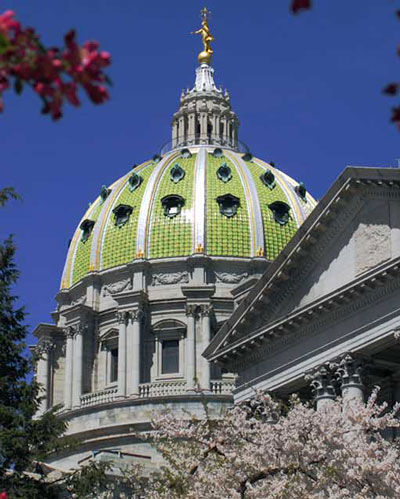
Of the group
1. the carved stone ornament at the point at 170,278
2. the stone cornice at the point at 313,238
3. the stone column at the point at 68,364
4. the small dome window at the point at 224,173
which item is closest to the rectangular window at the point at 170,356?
the carved stone ornament at the point at 170,278

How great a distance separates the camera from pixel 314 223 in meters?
43.0

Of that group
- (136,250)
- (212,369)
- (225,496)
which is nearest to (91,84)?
(225,496)

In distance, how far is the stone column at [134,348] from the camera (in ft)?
285

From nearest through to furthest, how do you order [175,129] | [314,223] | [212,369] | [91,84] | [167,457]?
1. [91,84]
2. [167,457]
3. [314,223]
4. [212,369]
5. [175,129]

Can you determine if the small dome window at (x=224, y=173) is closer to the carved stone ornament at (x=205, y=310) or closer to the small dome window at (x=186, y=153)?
the small dome window at (x=186, y=153)

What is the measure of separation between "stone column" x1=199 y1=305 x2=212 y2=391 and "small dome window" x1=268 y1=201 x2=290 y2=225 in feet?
41.1

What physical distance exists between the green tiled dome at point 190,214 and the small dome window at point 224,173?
0.26 ft

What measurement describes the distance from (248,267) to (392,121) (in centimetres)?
8537

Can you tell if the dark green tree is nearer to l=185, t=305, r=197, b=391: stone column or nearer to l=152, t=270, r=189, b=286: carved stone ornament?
l=185, t=305, r=197, b=391: stone column

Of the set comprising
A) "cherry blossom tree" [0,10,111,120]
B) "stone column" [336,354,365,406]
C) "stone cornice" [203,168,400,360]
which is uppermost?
"stone cornice" [203,168,400,360]

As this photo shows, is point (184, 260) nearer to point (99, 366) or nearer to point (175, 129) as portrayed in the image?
point (99, 366)

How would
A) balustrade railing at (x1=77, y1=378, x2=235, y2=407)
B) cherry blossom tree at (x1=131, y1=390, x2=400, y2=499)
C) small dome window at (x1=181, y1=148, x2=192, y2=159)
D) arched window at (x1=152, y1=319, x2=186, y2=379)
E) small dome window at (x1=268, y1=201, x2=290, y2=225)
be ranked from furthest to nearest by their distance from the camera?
small dome window at (x1=181, y1=148, x2=192, y2=159)
small dome window at (x1=268, y1=201, x2=290, y2=225)
arched window at (x1=152, y1=319, x2=186, y2=379)
balustrade railing at (x1=77, y1=378, x2=235, y2=407)
cherry blossom tree at (x1=131, y1=390, x2=400, y2=499)

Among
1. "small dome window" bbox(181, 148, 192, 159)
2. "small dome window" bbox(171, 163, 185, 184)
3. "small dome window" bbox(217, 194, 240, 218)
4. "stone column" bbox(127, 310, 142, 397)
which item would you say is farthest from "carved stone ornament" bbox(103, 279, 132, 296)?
"small dome window" bbox(181, 148, 192, 159)

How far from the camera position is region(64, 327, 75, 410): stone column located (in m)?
91.3
